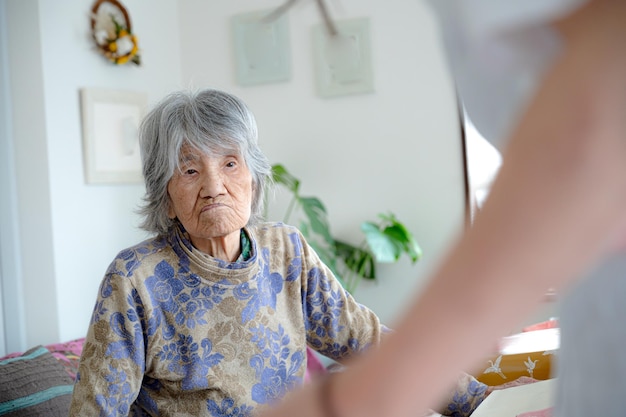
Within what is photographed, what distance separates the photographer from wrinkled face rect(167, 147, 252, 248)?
1.97 m

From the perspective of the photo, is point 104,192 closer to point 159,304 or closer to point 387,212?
point 387,212

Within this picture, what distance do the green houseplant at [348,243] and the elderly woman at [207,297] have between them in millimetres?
2087

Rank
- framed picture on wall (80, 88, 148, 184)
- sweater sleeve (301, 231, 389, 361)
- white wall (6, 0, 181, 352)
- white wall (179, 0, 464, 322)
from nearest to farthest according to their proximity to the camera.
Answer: sweater sleeve (301, 231, 389, 361) < white wall (6, 0, 181, 352) < framed picture on wall (80, 88, 148, 184) < white wall (179, 0, 464, 322)

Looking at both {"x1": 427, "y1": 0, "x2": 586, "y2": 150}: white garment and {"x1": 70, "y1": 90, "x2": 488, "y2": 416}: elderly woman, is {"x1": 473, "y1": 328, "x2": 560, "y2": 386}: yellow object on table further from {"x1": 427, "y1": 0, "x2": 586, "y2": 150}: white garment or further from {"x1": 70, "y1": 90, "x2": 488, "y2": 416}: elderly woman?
{"x1": 427, "y1": 0, "x2": 586, "y2": 150}: white garment

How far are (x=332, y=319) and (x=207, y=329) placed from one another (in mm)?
304

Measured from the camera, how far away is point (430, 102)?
14.3ft

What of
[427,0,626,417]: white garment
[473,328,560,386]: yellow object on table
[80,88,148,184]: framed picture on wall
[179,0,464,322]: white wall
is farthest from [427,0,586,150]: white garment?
[179,0,464,322]: white wall

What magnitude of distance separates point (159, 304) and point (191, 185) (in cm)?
34

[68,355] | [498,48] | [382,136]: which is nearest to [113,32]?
[382,136]

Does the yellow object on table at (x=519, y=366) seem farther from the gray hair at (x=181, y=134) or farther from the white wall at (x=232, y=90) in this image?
the white wall at (x=232, y=90)

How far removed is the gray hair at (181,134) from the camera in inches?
77.0

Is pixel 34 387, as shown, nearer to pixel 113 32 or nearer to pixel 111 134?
pixel 111 134

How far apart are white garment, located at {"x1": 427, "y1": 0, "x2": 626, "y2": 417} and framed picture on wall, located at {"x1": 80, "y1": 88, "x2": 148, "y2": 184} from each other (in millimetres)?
3727

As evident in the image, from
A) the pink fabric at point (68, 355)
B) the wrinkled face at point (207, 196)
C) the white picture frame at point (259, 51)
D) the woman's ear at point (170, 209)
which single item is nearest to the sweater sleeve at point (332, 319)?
the wrinkled face at point (207, 196)
